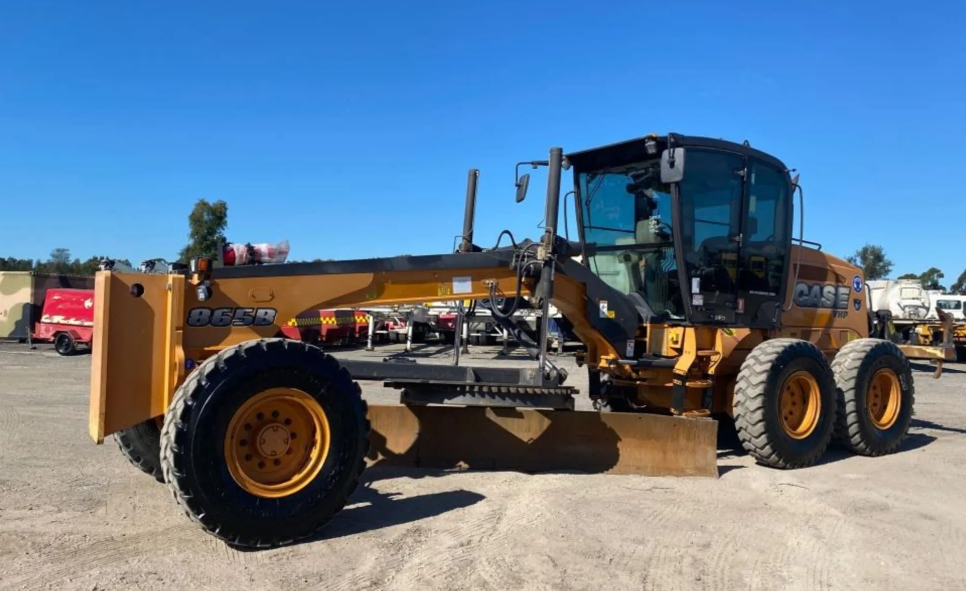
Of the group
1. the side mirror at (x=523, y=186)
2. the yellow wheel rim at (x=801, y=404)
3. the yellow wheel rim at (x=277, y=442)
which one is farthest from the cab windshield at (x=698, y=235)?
the yellow wheel rim at (x=277, y=442)

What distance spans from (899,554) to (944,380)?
15.9 meters

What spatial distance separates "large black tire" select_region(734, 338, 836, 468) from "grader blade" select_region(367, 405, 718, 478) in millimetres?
488

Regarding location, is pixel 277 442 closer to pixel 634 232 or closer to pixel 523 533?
pixel 523 533

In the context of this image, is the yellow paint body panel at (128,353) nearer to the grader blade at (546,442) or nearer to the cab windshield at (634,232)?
the grader blade at (546,442)

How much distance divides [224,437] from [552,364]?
9.84ft

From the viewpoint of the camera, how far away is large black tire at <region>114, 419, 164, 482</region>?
5363 millimetres

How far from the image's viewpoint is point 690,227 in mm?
Answer: 7156

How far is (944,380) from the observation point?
17844 millimetres

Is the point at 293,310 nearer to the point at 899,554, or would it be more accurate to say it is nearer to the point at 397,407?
the point at 397,407

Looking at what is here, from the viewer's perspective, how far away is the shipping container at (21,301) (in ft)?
75.6

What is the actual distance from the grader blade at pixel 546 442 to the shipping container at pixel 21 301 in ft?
69.2

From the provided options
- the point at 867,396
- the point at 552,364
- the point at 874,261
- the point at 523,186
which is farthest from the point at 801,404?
the point at 874,261

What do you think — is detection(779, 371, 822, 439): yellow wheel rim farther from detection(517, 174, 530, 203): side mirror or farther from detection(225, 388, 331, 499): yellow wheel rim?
detection(225, 388, 331, 499): yellow wheel rim

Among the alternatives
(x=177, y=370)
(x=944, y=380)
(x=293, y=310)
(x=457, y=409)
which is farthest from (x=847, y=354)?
(x=944, y=380)
